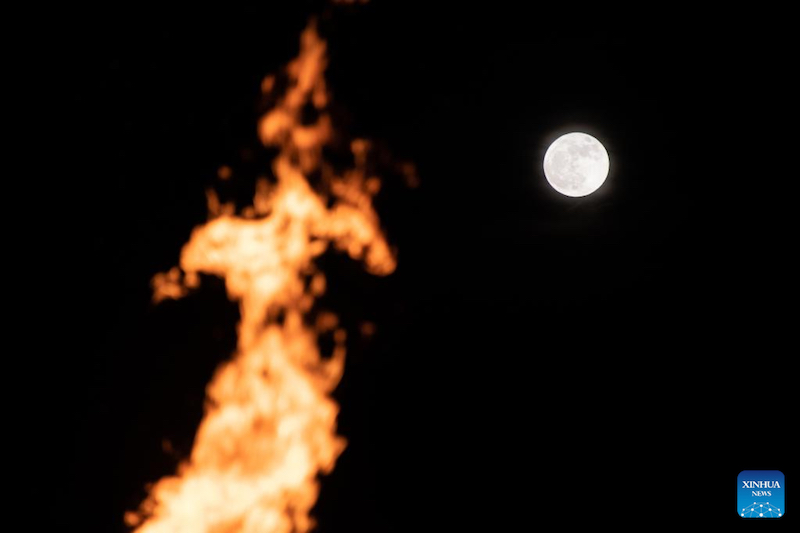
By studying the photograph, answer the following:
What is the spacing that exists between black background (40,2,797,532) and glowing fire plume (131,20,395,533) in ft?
0.26

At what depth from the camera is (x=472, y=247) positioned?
13.8 feet

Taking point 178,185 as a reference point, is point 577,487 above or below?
below

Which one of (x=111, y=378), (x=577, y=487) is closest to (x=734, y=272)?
(x=577, y=487)

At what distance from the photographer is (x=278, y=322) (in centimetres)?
390

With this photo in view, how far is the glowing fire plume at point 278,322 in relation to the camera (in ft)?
12.0

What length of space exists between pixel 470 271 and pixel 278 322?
3.14 feet

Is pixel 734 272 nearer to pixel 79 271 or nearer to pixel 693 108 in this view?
pixel 693 108

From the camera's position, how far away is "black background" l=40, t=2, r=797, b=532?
12.6ft

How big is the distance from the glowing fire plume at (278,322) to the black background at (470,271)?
0.26 ft

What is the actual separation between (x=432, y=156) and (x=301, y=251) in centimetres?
77

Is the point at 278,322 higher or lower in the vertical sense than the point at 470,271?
lower

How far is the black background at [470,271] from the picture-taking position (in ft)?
12.6

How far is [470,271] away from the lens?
418 centimetres

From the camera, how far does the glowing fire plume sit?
3656 millimetres
